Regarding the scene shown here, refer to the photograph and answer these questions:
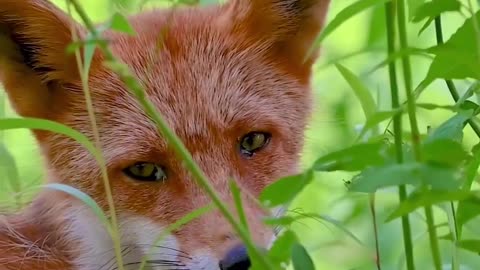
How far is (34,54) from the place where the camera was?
2.58 m

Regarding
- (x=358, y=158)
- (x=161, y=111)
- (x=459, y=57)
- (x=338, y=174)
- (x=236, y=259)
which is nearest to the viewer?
(x=358, y=158)

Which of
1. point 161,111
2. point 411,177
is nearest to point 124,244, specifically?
point 161,111

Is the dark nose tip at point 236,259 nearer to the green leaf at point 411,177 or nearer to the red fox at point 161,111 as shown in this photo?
the red fox at point 161,111

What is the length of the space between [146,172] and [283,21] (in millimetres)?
689

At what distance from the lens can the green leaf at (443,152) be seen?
1.17 meters

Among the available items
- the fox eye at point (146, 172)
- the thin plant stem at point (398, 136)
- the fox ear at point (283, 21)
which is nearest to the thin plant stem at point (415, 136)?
the thin plant stem at point (398, 136)

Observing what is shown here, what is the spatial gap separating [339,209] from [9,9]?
1.68 m

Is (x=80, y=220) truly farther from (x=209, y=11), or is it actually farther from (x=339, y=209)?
(x=339, y=209)

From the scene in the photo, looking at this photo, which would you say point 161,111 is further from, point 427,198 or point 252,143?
point 427,198

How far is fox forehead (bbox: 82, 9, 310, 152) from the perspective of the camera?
2.53 meters

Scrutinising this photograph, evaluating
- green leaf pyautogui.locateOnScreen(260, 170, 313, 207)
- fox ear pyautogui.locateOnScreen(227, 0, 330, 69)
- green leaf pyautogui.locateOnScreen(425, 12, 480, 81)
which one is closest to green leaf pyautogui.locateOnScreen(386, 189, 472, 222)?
green leaf pyautogui.locateOnScreen(260, 170, 313, 207)

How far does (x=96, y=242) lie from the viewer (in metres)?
2.68

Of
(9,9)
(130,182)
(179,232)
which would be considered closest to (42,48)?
(9,9)

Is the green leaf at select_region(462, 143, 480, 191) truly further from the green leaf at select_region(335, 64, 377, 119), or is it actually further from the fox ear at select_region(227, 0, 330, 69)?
the fox ear at select_region(227, 0, 330, 69)
